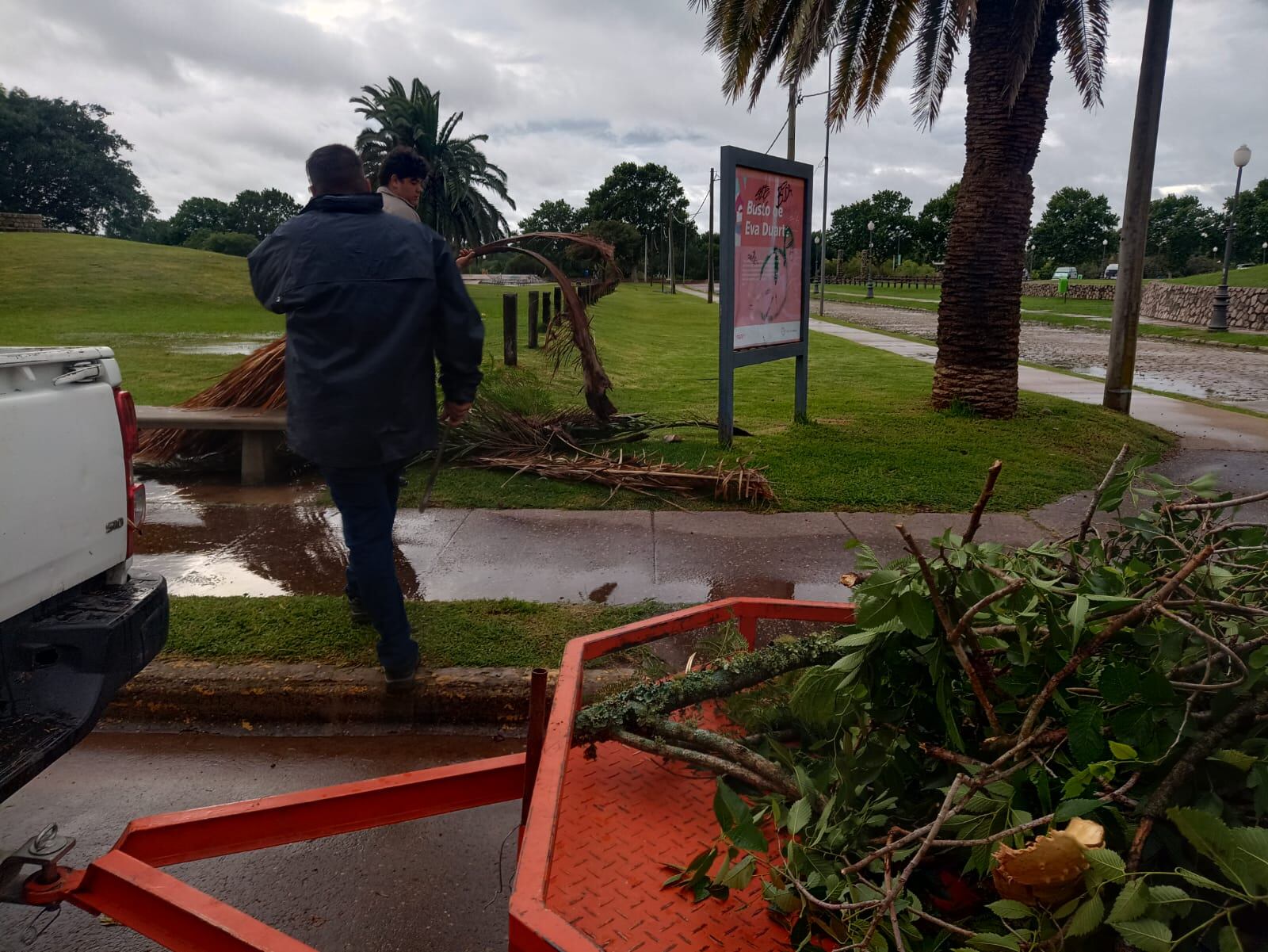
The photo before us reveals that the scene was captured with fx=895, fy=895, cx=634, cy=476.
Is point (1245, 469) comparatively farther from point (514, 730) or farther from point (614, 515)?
point (514, 730)

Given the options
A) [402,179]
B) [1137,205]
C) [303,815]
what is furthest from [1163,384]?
[303,815]

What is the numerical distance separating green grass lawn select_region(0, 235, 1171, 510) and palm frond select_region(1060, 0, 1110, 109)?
383cm

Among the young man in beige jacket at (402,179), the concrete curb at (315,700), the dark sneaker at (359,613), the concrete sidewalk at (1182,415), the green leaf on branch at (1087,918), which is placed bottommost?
the concrete curb at (315,700)

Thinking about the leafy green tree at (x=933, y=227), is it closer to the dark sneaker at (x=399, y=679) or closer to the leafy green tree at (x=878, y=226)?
the leafy green tree at (x=878, y=226)

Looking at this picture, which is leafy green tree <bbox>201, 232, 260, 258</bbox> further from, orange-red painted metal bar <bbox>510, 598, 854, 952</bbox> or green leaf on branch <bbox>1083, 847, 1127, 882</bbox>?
green leaf on branch <bbox>1083, 847, 1127, 882</bbox>

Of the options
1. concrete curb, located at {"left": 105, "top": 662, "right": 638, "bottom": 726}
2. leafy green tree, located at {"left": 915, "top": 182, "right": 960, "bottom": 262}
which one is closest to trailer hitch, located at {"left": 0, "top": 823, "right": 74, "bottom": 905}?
concrete curb, located at {"left": 105, "top": 662, "right": 638, "bottom": 726}

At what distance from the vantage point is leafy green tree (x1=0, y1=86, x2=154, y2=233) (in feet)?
232

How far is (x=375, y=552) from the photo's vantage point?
3592 mm

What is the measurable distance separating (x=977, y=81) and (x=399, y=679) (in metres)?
8.72

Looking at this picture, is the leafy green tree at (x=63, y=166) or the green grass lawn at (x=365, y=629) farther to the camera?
the leafy green tree at (x=63, y=166)

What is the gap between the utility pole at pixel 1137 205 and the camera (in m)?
9.50

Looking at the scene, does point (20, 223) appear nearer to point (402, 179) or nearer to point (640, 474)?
point (640, 474)

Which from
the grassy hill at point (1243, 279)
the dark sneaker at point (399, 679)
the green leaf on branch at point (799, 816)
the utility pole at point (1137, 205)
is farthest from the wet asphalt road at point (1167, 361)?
the green leaf on branch at point (799, 816)

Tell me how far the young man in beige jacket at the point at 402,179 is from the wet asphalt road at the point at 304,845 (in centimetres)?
279
